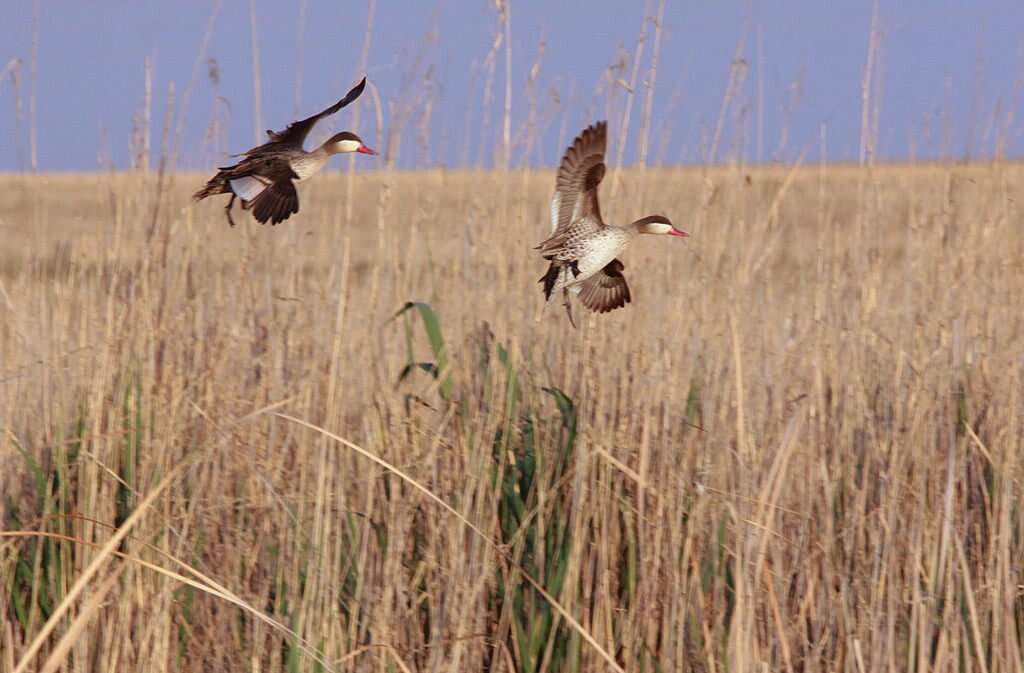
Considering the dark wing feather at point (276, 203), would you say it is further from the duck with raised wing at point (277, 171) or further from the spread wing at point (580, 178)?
the spread wing at point (580, 178)

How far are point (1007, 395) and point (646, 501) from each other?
89 cm

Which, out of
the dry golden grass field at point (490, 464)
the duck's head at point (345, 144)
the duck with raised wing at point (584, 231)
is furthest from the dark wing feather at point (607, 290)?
the dry golden grass field at point (490, 464)

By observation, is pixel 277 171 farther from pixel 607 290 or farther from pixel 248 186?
pixel 607 290

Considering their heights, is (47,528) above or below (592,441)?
below

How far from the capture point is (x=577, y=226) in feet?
3.58

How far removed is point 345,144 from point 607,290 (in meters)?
0.28

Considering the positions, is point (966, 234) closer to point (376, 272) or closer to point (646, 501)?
point (646, 501)

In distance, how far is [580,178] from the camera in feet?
3.56

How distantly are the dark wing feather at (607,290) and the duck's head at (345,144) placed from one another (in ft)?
0.77

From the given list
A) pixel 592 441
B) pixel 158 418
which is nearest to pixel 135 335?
pixel 158 418

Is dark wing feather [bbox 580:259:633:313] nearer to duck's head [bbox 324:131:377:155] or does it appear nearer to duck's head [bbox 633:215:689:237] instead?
duck's head [bbox 633:215:689:237]

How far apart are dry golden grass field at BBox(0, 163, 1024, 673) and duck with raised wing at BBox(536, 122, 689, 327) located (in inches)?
20.9

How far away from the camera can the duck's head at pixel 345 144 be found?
1006 mm

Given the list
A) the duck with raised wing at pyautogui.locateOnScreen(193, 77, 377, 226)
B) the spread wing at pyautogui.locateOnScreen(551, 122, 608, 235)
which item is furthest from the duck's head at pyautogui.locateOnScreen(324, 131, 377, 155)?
the spread wing at pyautogui.locateOnScreen(551, 122, 608, 235)
